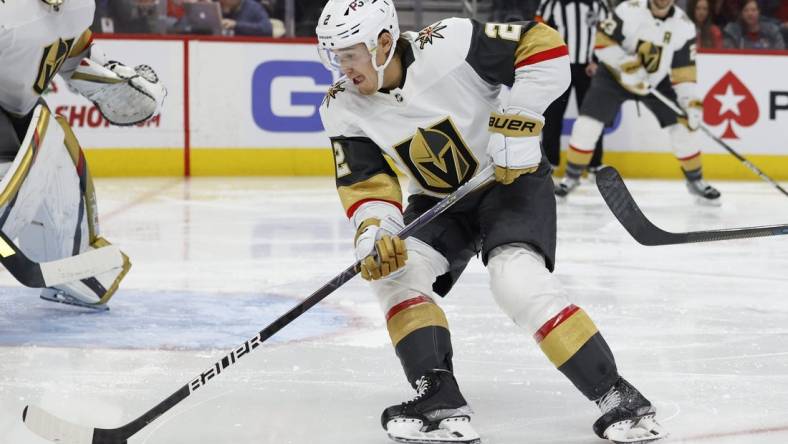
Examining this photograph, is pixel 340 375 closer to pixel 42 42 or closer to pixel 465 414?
pixel 465 414

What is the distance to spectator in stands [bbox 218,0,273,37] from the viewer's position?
7.51m

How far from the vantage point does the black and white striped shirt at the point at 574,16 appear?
24.2 ft

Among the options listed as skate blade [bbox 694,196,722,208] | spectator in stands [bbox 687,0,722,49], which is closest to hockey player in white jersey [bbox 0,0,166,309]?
skate blade [bbox 694,196,722,208]

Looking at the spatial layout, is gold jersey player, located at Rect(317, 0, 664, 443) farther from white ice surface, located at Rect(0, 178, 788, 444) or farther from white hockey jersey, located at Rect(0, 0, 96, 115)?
white hockey jersey, located at Rect(0, 0, 96, 115)

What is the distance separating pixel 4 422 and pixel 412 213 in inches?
36.6

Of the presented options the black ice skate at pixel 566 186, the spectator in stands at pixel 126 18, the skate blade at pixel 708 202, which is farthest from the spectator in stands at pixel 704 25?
the spectator in stands at pixel 126 18

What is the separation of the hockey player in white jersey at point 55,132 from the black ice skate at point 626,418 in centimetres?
144

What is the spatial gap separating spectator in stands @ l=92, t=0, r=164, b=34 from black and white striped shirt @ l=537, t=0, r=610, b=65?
231cm

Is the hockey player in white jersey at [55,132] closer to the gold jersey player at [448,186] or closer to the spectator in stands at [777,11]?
the gold jersey player at [448,186]

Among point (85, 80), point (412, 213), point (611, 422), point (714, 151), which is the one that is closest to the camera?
point (611, 422)

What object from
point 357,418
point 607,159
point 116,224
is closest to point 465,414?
point 357,418

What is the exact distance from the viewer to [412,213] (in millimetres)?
2646

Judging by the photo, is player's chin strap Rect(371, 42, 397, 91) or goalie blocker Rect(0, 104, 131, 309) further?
goalie blocker Rect(0, 104, 131, 309)

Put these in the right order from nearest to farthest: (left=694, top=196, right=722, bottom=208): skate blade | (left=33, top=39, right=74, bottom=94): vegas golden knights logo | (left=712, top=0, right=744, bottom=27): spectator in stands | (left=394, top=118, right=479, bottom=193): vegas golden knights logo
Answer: (left=394, top=118, right=479, bottom=193): vegas golden knights logo
(left=33, top=39, right=74, bottom=94): vegas golden knights logo
(left=694, top=196, right=722, bottom=208): skate blade
(left=712, top=0, right=744, bottom=27): spectator in stands
